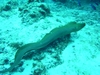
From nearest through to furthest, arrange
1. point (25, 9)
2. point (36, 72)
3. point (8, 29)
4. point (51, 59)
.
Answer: point (36, 72) < point (51, 59) < point (8, 29) < point (25, 9)

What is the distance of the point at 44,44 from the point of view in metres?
4.75

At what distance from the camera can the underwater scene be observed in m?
4.31

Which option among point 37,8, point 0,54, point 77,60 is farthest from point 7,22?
point 77,60

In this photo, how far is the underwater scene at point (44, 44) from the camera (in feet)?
14.1

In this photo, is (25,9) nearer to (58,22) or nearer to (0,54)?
(58,22)

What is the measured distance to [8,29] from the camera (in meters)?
5.99

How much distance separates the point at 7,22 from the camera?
6488 mm

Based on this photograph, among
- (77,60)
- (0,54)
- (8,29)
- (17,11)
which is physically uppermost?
(17,11)

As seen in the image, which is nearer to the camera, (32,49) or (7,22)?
(32,49)

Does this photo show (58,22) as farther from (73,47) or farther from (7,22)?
(7,22)

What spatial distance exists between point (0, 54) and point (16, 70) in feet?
2.88

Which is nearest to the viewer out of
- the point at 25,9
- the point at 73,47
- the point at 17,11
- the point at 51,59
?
the point at 51,59

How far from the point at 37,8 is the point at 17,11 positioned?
4.15ft

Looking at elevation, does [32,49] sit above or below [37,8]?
below
